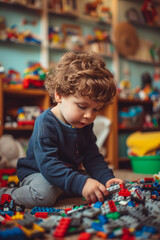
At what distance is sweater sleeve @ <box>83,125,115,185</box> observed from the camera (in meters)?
1.07

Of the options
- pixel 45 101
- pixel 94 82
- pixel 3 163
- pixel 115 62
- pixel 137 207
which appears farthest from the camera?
pixel 115 62

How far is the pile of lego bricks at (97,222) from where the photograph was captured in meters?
0.61

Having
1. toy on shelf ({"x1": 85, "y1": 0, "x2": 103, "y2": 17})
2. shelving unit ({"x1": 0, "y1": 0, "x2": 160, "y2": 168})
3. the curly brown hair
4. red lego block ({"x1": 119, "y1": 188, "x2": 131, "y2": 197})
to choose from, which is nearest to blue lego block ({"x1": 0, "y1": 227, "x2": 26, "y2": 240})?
red lego block ({"x1": 119, "y1": 188, "x2": 131, "y2": 197})

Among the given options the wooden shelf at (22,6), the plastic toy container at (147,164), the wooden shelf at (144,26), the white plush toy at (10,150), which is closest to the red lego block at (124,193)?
the plastic toy container at (147,164)

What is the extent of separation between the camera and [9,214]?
81cm

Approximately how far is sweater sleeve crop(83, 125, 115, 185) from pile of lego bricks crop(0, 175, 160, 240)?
0.19 meters

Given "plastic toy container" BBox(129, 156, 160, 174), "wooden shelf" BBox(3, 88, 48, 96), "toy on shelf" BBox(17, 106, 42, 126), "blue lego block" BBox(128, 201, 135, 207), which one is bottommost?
"plastic toy container" BBox(129, 156, 160, 174)

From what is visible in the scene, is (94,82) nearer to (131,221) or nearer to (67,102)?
(67,102)

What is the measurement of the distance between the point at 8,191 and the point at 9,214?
273 millimetres

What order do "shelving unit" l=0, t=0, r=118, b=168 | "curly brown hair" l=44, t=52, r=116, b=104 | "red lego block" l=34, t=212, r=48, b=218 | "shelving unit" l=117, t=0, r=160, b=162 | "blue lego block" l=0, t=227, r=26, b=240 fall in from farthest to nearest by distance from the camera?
"shelving unit" l=117, t=0, r=160, b=162
"shelving unit" l=0, t=0, r=118, b=168
"curly brown hair" l=44, t=52, r=116, b=104
"red lego block" l=34, t=212, r=48, b=218
"blue lego block" l=0, t=227, r=26, b=240

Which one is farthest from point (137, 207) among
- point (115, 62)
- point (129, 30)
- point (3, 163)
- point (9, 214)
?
point (129, 30)

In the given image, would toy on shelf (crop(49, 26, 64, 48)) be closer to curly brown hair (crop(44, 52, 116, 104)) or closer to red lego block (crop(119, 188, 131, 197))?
curly brown hair (crop(44, 52, 116, 104))

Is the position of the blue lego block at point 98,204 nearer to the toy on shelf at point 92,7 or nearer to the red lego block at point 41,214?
the red lego block at point 41,214

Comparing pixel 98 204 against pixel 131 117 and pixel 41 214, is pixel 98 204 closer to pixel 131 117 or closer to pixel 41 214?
pixel 41 214
